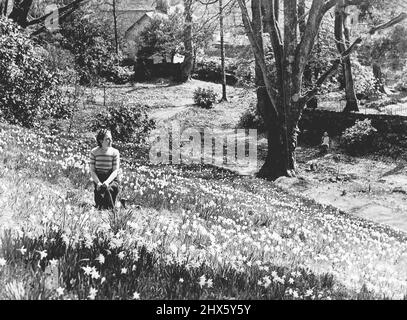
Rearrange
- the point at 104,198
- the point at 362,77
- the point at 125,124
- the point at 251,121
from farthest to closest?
the point at 251,121
the point at 362,77
the point at 125,124
the point at 104,198

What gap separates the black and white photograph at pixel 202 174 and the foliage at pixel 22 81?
6cm

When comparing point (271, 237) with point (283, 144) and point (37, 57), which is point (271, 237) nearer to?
point (283, 144)

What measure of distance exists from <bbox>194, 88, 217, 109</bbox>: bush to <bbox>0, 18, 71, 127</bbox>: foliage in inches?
715

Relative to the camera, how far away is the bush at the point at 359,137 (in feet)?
87.2

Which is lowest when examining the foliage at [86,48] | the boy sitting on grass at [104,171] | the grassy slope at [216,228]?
the grassy slope at [216,228]

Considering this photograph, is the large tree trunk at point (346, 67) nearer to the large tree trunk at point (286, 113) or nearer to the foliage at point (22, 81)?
the large tree trunk at point (286, 113)

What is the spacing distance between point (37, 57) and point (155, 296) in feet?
60.1

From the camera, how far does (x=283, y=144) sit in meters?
19.2

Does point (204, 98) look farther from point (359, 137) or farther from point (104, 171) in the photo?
point (104, 171)

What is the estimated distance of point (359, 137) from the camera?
26.5 meters

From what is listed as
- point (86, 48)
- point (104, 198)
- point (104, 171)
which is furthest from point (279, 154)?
point (86, 48)

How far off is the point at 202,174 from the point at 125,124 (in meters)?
8.08

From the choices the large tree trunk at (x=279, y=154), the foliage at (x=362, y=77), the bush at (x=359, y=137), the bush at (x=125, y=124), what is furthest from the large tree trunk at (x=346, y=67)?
the bush at (x=125, y=124)

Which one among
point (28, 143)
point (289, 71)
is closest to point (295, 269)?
point (28, 143)
